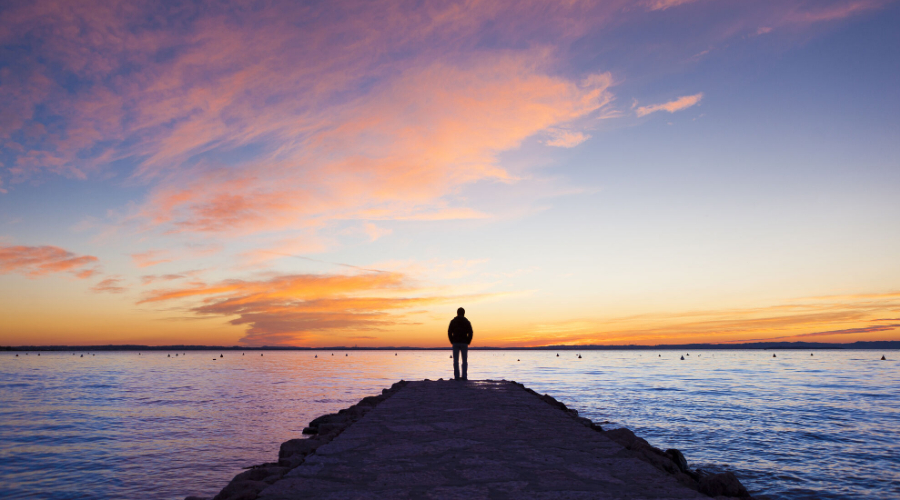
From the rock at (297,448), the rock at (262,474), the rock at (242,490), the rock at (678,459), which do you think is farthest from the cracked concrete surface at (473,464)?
the rock at (678,459)

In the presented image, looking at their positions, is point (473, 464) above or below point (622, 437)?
above

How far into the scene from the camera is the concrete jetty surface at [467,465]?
16.2 ft

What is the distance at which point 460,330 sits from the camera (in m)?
16.8

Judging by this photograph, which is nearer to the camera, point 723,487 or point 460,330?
point 723,487

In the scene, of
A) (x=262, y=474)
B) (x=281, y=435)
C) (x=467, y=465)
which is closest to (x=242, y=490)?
(x=262, y=474)

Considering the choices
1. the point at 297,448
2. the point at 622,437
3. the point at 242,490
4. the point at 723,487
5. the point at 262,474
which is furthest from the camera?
the point at 622,437

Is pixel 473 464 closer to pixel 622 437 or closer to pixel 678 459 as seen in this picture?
pixel 622 437

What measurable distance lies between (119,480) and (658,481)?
420 inches

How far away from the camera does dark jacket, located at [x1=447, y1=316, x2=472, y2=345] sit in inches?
659

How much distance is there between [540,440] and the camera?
7586 millimetres

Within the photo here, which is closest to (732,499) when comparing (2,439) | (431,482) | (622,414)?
(431,482)

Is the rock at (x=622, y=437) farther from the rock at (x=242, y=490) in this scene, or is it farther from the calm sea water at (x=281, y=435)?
the rock at (x=242, y=490)

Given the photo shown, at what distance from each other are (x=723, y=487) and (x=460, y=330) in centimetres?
1144

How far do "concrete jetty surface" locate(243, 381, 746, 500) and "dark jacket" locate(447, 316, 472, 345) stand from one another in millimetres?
6792
